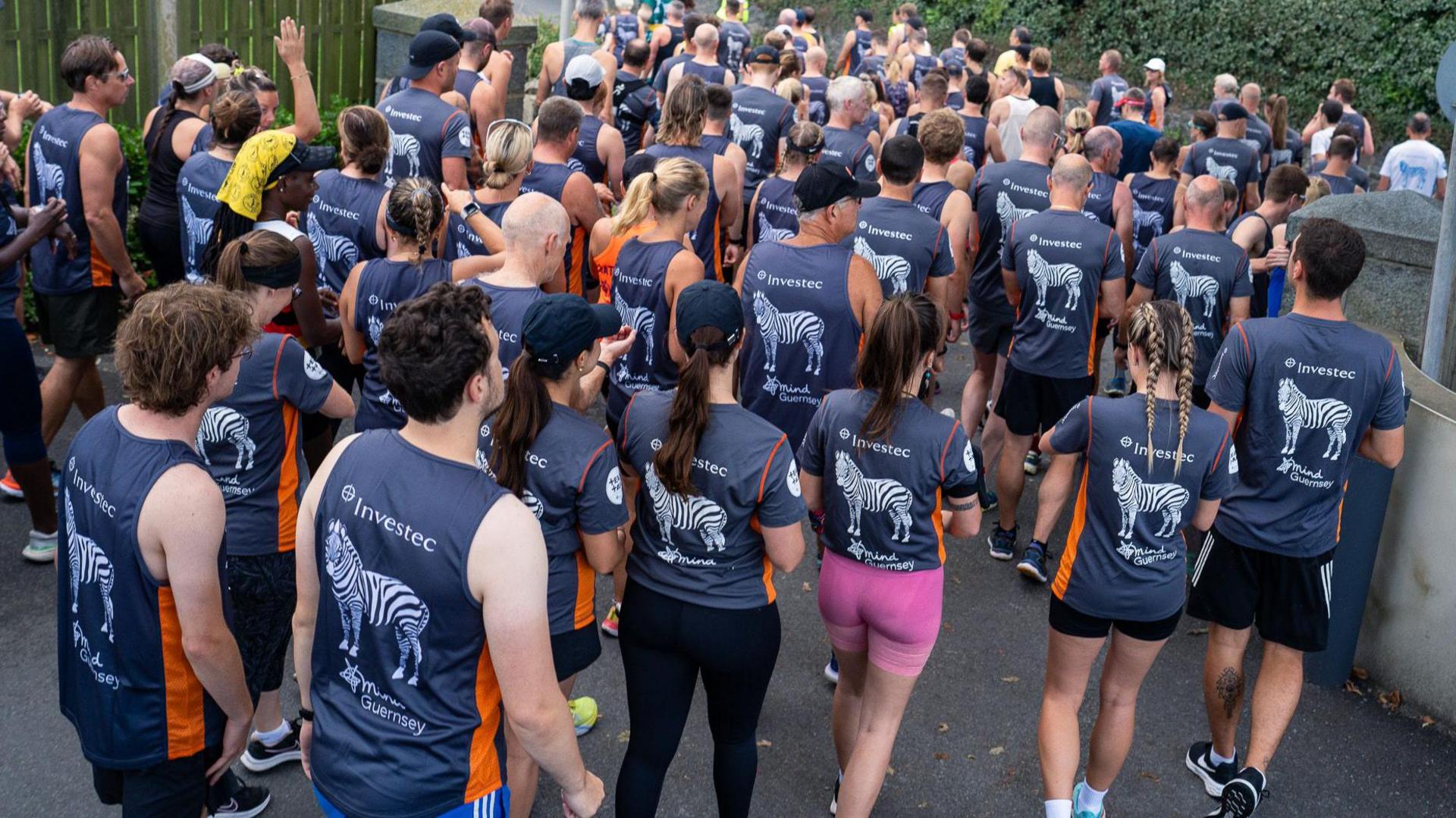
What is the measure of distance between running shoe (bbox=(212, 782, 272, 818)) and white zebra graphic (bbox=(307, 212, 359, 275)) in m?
2.46

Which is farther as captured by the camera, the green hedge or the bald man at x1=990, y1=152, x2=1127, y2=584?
the green hedge

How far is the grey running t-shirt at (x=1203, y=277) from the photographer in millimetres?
6812

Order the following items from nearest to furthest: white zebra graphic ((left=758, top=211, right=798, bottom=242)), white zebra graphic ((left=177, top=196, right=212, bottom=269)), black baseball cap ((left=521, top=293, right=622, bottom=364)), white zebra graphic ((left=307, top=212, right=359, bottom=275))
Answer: black baseball cap ((left=521, top=293, right=622, bottom=364)) < white zebra graphic ((left=307, top=212, right=359, bottom=275)) < white zebra graphic ((left=177, top=196, right=212, bottom=269)) < white zebra graphic ((left=758, top=211, right=798, bottom=242))

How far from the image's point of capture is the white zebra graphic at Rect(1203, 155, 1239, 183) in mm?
10500

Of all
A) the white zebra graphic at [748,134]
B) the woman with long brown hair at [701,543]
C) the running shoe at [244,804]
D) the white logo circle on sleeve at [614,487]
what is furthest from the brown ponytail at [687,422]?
the white zebra graphic at [748,134]

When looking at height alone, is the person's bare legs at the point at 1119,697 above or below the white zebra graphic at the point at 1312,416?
below

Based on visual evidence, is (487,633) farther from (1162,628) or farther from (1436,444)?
(1436,444)

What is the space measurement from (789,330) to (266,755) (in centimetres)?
263

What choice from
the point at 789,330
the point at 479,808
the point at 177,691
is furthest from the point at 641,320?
the point at 479,808

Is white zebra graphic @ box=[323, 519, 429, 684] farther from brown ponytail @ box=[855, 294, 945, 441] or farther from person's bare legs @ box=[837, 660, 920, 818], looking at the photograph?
person's bare legs @ box=[837, 660, 920, 818]

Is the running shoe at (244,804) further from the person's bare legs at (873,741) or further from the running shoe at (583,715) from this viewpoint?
the person's bare legs at (873,741)

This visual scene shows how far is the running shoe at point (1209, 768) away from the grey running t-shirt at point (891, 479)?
5.56 ft

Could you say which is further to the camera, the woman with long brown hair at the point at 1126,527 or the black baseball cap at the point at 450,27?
the black baseball cap at the point at 450,27

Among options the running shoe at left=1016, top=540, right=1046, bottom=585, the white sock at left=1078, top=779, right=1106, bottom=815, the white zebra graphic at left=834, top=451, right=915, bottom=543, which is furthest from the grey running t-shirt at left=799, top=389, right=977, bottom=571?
the running shoe at left=1016, top=540, right=1046, bottom=585
